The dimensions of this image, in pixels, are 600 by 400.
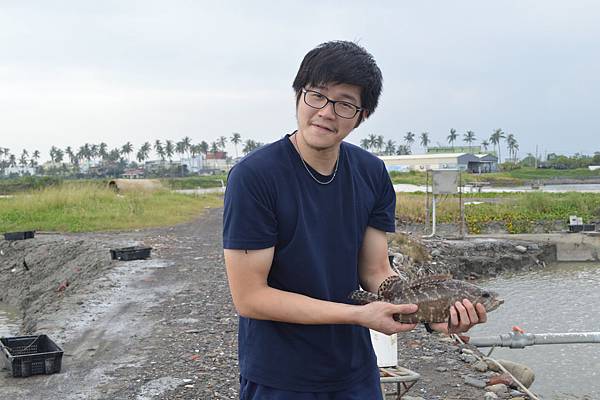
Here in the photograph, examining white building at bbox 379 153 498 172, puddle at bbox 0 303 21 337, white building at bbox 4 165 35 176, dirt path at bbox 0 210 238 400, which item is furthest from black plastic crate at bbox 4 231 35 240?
white building at bbox 4 165 35 176

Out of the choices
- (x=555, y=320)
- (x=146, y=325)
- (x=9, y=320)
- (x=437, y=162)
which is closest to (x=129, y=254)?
(x=9, y=320)

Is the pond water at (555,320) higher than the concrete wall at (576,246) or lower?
lower

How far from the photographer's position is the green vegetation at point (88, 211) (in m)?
23.0

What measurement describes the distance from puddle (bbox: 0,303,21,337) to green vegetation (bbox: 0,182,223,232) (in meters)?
7.70

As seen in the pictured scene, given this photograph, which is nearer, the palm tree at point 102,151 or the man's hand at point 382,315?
Answer: the man's hand at point 382,315

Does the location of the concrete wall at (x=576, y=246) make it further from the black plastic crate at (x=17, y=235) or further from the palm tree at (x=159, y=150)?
the palm tree at (x=159, y=150)

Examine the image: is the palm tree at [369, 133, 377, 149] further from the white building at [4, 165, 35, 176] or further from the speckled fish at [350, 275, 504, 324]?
the speckled fish at [350, 275, 504, 324]

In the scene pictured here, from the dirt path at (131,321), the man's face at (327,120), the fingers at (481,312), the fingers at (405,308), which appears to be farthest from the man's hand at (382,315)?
the dirt path at (131,321)

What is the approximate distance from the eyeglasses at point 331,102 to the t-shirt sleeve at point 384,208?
38 centimetres

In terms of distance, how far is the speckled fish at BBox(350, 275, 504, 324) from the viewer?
265 cm

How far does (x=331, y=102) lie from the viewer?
253cm

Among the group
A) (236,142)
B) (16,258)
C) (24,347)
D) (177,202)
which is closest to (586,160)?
(236,142)

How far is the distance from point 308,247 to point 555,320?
39.7 ft

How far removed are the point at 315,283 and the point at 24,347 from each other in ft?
21.5
